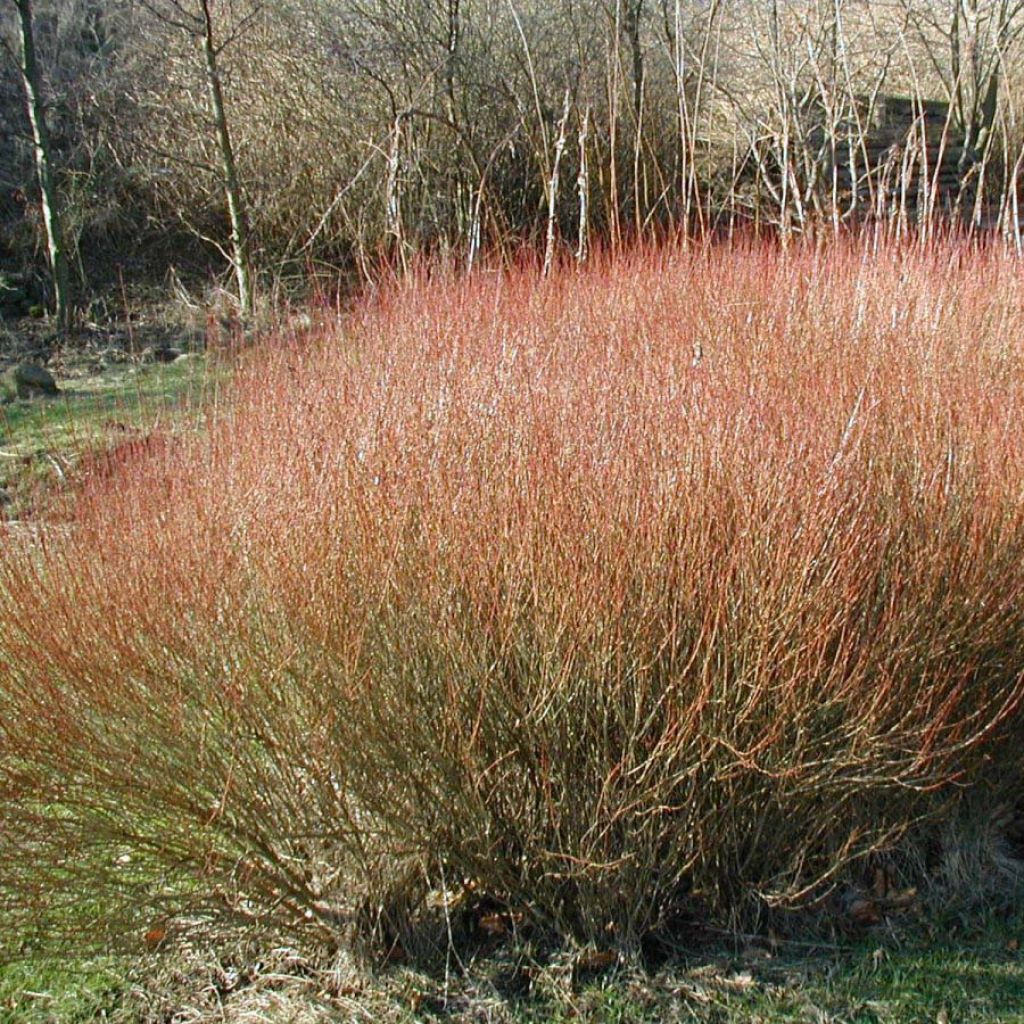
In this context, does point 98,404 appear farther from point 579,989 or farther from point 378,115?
point 378,115

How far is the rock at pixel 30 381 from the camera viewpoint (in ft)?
23.6

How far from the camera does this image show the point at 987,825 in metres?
3.21

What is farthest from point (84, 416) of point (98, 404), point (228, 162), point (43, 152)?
point (228, 162)

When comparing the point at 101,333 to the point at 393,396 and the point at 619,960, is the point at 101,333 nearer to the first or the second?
the point at 393,396

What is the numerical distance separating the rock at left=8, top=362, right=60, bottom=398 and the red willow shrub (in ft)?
14.9

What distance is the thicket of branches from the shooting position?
870cm

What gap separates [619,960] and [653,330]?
2715mm

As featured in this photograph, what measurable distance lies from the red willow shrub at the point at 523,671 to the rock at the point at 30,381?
4.53 meters

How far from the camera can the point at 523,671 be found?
2664 mm

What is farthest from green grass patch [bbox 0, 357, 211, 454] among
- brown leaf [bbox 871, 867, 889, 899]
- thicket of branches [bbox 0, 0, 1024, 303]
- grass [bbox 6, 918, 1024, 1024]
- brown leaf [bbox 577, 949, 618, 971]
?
brown leaf [bbox 871, 867, 889, 899]

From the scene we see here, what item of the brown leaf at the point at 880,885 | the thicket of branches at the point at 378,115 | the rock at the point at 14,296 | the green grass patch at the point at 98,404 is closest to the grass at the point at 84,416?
the green grass patch at the point at 98,404

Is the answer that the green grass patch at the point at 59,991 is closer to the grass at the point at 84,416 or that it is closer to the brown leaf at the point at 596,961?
the brown leaf at the point at 596,961

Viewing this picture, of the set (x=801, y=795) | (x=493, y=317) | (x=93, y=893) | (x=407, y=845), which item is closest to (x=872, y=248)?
(x=493, y=317)

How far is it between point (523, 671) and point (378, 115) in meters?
8.28
